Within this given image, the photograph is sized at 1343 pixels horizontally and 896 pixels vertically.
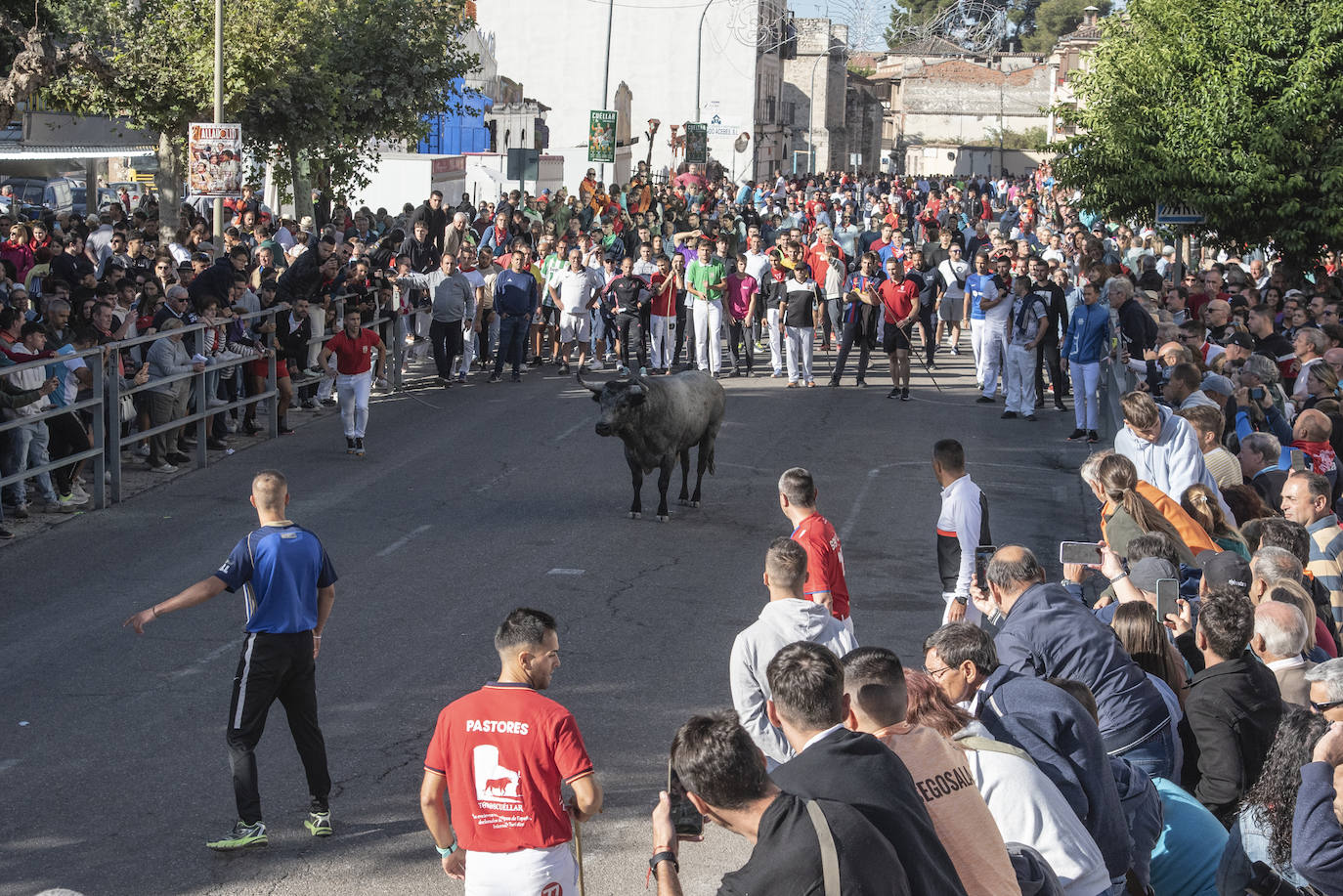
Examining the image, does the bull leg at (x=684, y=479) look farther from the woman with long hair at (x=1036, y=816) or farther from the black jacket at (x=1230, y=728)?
the woman with long hair at (x=1036, y=816)

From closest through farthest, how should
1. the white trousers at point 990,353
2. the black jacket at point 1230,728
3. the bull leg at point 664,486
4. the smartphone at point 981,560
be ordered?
1. the black jacket at point 1230,728
2. the smartphone at point 981,560
3. the bull leg at point 664,486
4. the white trousers at point 990,353

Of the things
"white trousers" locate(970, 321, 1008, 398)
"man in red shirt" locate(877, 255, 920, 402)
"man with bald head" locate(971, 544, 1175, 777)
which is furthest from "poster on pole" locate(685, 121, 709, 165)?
"man with bald head" locate(971, 544, 1175, 777)

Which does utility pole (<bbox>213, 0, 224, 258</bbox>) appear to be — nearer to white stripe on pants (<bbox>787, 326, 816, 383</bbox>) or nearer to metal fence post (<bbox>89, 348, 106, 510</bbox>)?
metal fence post (<bbox>89, 348, 106, 510</bbox>)

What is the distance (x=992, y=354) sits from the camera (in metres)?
20.6

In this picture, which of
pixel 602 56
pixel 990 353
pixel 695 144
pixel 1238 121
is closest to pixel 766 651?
pixel 990 353

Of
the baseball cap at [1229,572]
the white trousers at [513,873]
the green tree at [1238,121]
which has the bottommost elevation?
the white trousers at [513,873]

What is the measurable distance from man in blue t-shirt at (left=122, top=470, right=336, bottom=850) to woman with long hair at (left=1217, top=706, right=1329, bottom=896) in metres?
4.19

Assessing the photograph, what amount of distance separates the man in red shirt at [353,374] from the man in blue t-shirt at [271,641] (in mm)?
8967

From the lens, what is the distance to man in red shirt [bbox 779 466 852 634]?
26.0 ft

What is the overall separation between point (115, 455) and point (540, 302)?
33.0 ft

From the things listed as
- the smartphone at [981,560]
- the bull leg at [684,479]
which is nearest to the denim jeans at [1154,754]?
the smartphone at [981,560]

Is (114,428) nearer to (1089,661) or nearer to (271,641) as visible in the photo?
(271,641)

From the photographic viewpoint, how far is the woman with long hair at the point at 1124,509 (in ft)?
27.9

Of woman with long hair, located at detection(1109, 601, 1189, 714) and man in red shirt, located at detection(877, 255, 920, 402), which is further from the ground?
man in red shirt, located at detection(877, 255, 920, 402)
